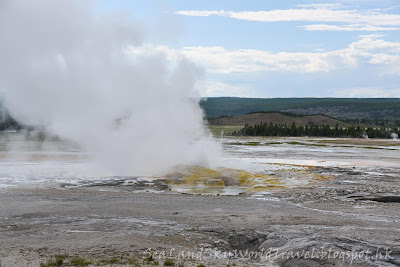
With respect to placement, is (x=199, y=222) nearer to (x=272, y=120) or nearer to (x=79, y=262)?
(x=79, y=262)

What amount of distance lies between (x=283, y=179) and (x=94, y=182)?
10.7m

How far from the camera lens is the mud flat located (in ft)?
37.3

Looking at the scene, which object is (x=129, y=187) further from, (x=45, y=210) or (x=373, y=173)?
(x=373, y=173)

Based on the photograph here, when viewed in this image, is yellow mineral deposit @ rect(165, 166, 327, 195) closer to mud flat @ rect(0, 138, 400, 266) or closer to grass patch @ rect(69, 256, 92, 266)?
mud flat @ rect(0, 138, 400, 266)

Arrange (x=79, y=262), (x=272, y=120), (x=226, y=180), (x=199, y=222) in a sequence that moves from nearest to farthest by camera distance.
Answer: (x=79, y=262), (x=199, y=222), (x=226, y=180), (x=272, y=120)

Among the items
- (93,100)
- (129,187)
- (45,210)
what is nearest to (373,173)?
(129,187)

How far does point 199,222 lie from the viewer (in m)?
15.0

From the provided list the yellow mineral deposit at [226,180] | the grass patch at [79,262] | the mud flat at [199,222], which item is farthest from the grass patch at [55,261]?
the yellow mineral deposit at [226,180]

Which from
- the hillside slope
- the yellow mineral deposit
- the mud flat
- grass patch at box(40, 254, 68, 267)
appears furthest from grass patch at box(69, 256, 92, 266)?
the hillside slope

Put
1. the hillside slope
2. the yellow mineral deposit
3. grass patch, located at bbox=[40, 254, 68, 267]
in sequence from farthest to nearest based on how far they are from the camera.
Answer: the hillside slope, the yellow mineral deposit, grass patch, located at bbox=[40, 254, 68, 267]

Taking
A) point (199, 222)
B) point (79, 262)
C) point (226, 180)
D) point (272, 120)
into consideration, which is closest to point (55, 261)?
point (79, 262)

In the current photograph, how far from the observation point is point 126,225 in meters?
14.4

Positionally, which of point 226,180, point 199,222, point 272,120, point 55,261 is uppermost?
point 272,120

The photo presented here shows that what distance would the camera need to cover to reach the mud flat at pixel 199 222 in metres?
11.4
